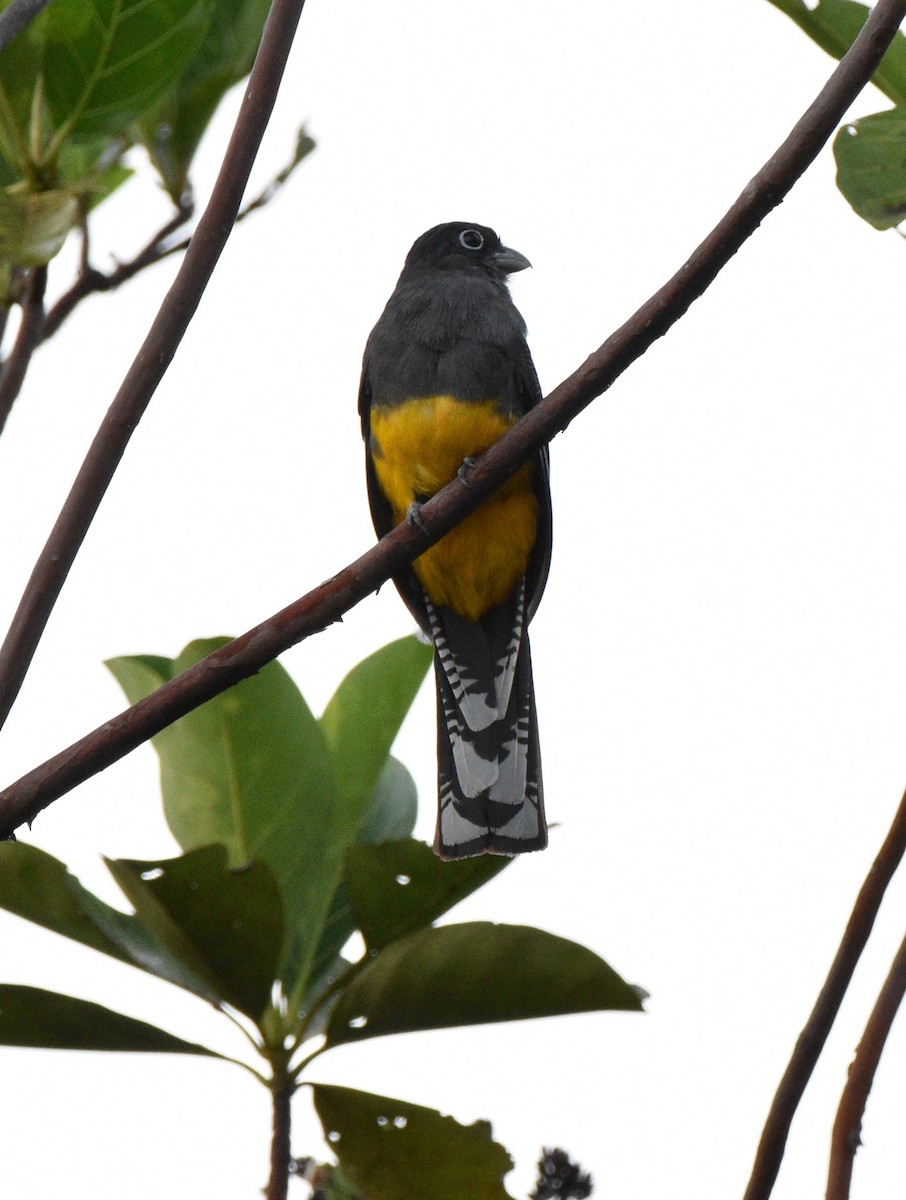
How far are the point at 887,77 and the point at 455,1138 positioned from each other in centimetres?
211

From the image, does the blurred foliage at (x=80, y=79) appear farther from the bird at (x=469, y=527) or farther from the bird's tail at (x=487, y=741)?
the bird's tail at (x=487, y=741)

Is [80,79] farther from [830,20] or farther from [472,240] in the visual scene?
[472,240]

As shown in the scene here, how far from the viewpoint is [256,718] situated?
3.10 meters

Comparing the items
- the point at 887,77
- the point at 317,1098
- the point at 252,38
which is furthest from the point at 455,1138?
the point at 252,38

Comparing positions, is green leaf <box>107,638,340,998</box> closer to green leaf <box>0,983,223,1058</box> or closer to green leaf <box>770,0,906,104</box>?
green leaf <box>0,983,223,1058</box>

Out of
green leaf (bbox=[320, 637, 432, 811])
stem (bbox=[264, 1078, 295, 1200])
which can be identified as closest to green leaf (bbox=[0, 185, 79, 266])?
green leaf (bbox=[320, 637, 432, 811])

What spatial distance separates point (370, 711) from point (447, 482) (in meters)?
1.21

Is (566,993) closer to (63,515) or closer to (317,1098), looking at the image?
(317,1098)

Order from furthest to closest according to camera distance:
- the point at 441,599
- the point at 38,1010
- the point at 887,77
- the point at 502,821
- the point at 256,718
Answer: the point at 441,599 < the point at 502,821 < the point at 256,718 < the point at 887,77 < the point at 38,1010

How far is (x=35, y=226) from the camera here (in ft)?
8.86

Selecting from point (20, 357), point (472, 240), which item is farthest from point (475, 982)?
point (472, 240)

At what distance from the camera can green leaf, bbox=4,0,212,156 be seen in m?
2.92

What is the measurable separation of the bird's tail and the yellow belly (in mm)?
99

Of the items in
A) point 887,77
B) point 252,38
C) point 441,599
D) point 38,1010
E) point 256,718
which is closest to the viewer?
point 38,1010
